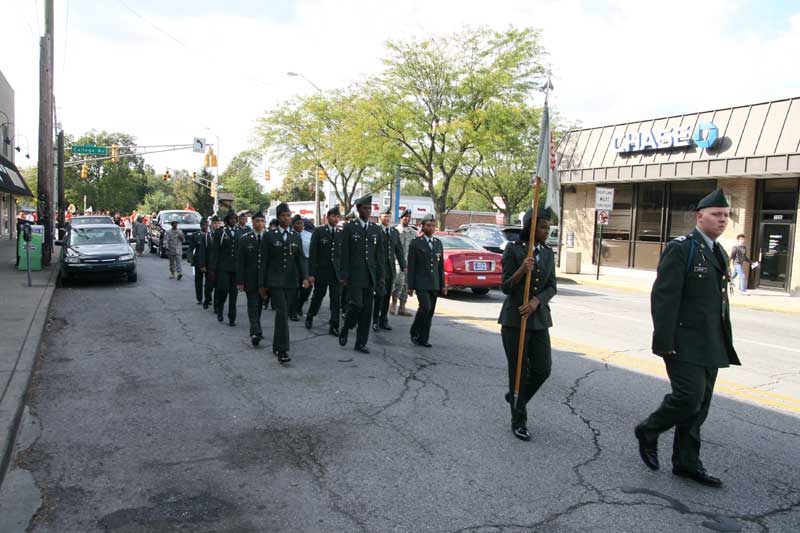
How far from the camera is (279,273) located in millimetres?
7555

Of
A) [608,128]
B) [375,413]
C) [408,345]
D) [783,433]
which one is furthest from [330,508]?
[608,128]

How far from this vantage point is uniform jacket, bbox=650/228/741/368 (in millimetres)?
4055

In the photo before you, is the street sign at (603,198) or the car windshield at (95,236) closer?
the car windshield at (95,236)

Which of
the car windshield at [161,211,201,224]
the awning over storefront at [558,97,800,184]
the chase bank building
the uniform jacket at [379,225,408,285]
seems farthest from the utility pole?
the awning over storefront at [558,97,800,184]

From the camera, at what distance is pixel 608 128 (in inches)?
965

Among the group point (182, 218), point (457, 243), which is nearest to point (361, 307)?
point (457, 243)

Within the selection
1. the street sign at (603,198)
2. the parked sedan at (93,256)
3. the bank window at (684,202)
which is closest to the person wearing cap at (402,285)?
the parked sedan at (93,256)

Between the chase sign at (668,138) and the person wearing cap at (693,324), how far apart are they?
18.4 metres

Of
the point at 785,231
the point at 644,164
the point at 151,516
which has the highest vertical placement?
the point at 644,164

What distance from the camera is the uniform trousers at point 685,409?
4.06 m

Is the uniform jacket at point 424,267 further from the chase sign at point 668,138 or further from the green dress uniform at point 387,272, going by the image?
the chase sign at point 668,138

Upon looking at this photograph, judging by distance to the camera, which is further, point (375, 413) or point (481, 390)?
point (481, 390)

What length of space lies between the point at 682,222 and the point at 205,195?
68964mm

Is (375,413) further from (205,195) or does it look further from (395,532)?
(205,195)
